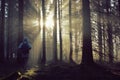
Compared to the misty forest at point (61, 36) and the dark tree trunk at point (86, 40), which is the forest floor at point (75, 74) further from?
the dark tree trunk at point (86, 40)

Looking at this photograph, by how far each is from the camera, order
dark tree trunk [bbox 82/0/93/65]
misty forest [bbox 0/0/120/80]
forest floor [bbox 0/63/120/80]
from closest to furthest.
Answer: forest floor [bbox 0/63/120/80] < misty forest [bbox 0/0/120/80] < dark tree trunk [bbox 82/0/93/65]

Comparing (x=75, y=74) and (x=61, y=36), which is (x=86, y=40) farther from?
(x=61, y=36)

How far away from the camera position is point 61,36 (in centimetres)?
3678

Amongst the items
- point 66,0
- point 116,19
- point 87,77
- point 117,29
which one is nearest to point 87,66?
point 87,77

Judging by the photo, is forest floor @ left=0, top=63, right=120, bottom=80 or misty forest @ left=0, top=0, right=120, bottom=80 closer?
forest floor @ left=0, top=63, right=120, bottom=80

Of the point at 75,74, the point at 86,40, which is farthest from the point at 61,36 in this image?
the point at 75,74

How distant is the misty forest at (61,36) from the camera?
580 inches

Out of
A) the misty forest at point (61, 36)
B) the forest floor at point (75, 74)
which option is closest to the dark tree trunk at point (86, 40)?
the misty forest at point (61, 36)

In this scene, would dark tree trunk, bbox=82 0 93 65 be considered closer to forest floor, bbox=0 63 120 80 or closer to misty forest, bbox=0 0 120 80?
misty forest, bbox=0 0 120 80

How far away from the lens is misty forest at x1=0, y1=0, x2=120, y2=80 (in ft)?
48.3

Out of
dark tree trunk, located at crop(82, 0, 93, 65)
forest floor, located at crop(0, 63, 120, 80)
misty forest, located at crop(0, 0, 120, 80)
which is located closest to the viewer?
forest floor, located at crop(0, 63, 120, 80)

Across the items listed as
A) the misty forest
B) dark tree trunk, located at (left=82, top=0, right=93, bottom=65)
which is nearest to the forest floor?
the misty forest

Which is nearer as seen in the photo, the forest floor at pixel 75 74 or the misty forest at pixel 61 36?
the forest floor at pixel 75 74

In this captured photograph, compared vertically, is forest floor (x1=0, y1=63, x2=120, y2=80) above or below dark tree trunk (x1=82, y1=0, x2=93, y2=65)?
below
